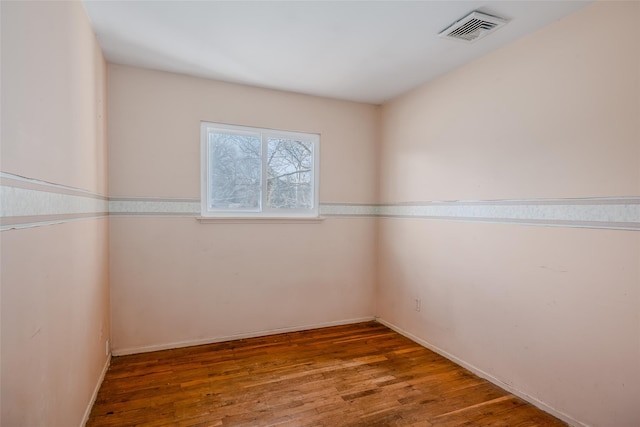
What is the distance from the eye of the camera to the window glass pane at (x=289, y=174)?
342 cm

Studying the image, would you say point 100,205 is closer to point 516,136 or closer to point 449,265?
point 449,265

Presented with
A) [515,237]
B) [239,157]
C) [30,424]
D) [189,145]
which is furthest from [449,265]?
[30,424]

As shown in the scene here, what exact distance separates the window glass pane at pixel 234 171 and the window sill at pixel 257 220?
0.43 ft

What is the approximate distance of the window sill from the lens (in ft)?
10.2

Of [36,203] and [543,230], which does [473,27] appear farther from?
[36,203]

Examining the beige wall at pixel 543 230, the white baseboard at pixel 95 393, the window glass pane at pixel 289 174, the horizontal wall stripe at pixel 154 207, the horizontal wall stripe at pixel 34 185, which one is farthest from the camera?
the window glass pane at pixel 289 174

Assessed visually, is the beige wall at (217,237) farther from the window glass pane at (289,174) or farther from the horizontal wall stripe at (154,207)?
the window glass pane at (289,174)

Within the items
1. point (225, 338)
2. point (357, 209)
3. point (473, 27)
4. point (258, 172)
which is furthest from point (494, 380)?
point (258, 172)

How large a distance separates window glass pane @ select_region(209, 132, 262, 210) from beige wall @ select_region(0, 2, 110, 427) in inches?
40.8

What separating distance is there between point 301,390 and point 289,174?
205 cm

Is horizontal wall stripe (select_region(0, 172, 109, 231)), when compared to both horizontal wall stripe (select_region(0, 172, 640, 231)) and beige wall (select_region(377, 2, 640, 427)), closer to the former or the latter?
horizontal wall stripe (select_region(0, 172, 640, 231))

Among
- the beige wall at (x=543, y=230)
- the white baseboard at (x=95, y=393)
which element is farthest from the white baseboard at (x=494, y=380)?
the white baseboard at (x=95, y=393)

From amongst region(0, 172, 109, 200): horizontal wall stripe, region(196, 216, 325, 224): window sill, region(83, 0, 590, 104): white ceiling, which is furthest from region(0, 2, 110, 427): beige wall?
region(196, 216, 325, 224): window sill

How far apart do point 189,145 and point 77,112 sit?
1185mm
